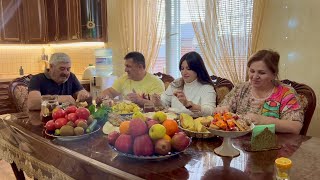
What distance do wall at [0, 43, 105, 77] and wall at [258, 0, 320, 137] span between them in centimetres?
250

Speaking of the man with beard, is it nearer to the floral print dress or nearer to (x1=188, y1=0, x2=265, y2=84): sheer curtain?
the floral print dress

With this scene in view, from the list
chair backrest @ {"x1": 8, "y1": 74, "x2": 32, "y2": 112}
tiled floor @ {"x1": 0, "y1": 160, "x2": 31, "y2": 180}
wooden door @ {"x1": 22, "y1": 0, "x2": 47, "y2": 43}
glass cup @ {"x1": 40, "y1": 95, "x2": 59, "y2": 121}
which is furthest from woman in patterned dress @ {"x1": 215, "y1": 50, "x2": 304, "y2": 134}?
wooden door @ {"x1": 22, "y1": 0, "x2": 47, "y2": 43}

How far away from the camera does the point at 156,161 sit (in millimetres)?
1094

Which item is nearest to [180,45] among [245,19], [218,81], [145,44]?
[145,44]

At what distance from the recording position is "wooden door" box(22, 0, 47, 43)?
14.0 feet

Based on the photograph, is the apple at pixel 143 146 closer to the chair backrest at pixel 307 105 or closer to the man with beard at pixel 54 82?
the chair backrest at pixel 307 105

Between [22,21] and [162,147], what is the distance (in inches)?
158

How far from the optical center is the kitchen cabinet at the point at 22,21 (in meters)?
4.08

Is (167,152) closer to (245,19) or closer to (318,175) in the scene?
(318,175)

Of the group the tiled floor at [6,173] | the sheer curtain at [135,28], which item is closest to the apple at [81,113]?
the tiled floor at [6,173]

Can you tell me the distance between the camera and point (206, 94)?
2.16 meters

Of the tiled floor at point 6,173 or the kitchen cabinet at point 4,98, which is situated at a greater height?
the kitchen cabinet at point 4,98

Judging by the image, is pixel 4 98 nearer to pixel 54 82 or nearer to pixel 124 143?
pixel 54 82

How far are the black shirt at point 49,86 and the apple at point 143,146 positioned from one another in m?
1.62
